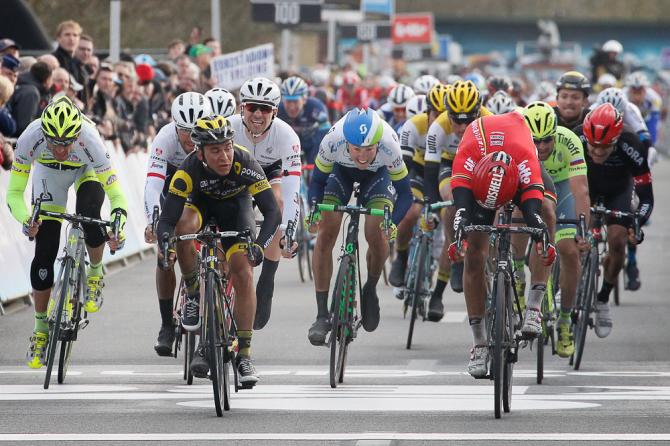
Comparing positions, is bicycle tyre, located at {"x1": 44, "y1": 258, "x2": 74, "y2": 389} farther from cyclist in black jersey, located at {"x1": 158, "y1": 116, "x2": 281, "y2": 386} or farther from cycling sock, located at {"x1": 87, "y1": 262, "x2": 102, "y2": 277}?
cyclist in black jersey, located at {"x1": 158, "y1": 116, "x2": 281, "y2": 386}

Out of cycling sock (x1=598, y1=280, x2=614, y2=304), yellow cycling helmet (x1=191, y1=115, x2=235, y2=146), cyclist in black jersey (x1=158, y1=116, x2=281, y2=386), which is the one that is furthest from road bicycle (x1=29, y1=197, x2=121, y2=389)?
cycling sock (x1=598, y1=280, x2=614, y2=304)

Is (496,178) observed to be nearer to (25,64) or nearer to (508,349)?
(508,349)

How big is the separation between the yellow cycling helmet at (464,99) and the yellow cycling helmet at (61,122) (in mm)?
2922

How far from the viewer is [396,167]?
12.7 m

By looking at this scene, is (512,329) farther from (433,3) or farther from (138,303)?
(433,3)

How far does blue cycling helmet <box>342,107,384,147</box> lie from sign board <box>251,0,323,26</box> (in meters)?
18.8

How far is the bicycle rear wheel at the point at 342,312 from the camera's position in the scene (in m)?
11.8

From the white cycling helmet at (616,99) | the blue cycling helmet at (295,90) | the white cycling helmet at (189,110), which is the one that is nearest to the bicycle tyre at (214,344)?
the white cycling helmet at (189,110)

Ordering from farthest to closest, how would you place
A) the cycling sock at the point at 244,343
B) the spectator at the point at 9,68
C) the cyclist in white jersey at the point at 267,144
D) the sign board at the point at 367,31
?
the sign board at the point at 367,31 → the spectator at the point at 9,68 → the cyclist in white jersey at the point at 267,144 → the cycling sock at the point at 244,343

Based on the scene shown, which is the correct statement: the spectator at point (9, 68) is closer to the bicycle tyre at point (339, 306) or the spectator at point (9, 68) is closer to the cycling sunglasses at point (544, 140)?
the bicycle tyre at point (339, 306)

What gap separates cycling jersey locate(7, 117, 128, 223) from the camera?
11773 mm

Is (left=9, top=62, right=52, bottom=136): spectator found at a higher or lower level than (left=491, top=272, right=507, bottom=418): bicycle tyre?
higher

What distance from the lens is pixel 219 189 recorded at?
10555mm

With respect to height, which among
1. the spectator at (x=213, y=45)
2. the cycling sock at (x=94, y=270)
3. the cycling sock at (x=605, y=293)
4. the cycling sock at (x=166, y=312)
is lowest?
the cycling sock at (x=605, y=293)
